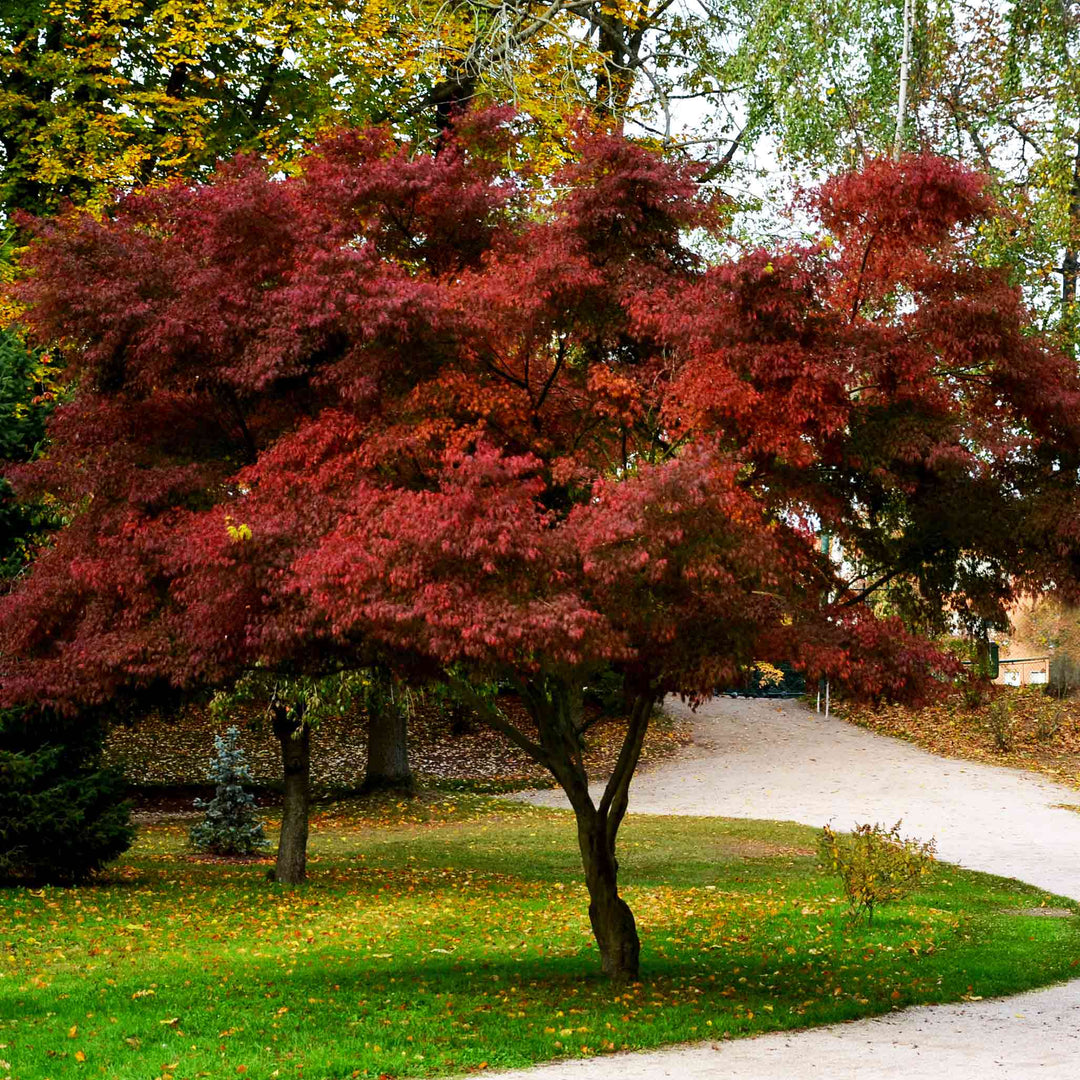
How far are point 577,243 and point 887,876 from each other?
6.41 m

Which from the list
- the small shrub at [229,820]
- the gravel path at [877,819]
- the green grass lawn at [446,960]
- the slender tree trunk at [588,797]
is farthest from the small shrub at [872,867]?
the small shrub at [229,820]

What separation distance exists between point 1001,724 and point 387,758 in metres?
12.5

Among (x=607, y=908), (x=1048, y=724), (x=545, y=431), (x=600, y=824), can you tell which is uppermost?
(x=545, y=431)

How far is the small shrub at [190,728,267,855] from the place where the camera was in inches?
655

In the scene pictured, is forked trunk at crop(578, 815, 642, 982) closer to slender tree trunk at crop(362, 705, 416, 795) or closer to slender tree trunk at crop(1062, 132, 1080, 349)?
slender tree trunk at crop(1062, 132, 1080, 349)

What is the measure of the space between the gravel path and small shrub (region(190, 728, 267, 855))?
22.9 feet

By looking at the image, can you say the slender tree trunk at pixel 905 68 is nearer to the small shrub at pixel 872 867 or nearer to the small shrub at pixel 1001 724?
the small shrub at pixel 872 867

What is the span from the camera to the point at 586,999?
8.70 m

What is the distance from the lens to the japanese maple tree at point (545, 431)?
6.91 metres

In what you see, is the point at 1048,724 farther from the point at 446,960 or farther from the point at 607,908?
the point at 607,908

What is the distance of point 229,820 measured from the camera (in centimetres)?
1691

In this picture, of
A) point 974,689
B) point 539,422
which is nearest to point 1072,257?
point 974,689

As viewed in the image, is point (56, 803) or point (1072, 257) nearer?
point (56, 803)

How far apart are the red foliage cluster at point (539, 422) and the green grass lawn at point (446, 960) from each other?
2159mm
